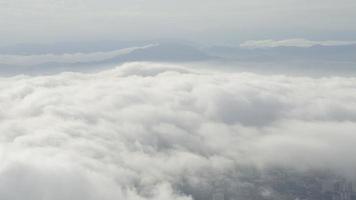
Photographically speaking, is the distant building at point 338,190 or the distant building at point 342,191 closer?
the distant building at point 338,190

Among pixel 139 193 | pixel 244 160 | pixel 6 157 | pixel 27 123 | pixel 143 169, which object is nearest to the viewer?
pixel 6 157

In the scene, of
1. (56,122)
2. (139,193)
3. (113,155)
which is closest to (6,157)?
(139,193)

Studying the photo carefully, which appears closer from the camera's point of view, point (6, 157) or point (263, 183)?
point (6, 157)

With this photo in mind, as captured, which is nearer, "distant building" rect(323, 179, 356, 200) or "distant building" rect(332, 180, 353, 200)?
"distant building" rect(323, 179, 356, 200)

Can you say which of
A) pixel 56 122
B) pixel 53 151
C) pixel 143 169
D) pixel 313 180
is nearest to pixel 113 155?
pixel 143 169

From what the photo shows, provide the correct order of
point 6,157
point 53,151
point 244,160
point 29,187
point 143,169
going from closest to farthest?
point 29,187 < point 6,157 < point 53,151 < point 143,169 < point 244,160

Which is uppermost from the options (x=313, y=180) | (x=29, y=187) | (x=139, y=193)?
(x=29, y=187)

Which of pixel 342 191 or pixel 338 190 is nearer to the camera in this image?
pixel 342 191

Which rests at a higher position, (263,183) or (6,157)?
(6,157)

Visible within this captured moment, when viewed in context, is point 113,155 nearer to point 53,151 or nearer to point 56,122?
point 53,151
